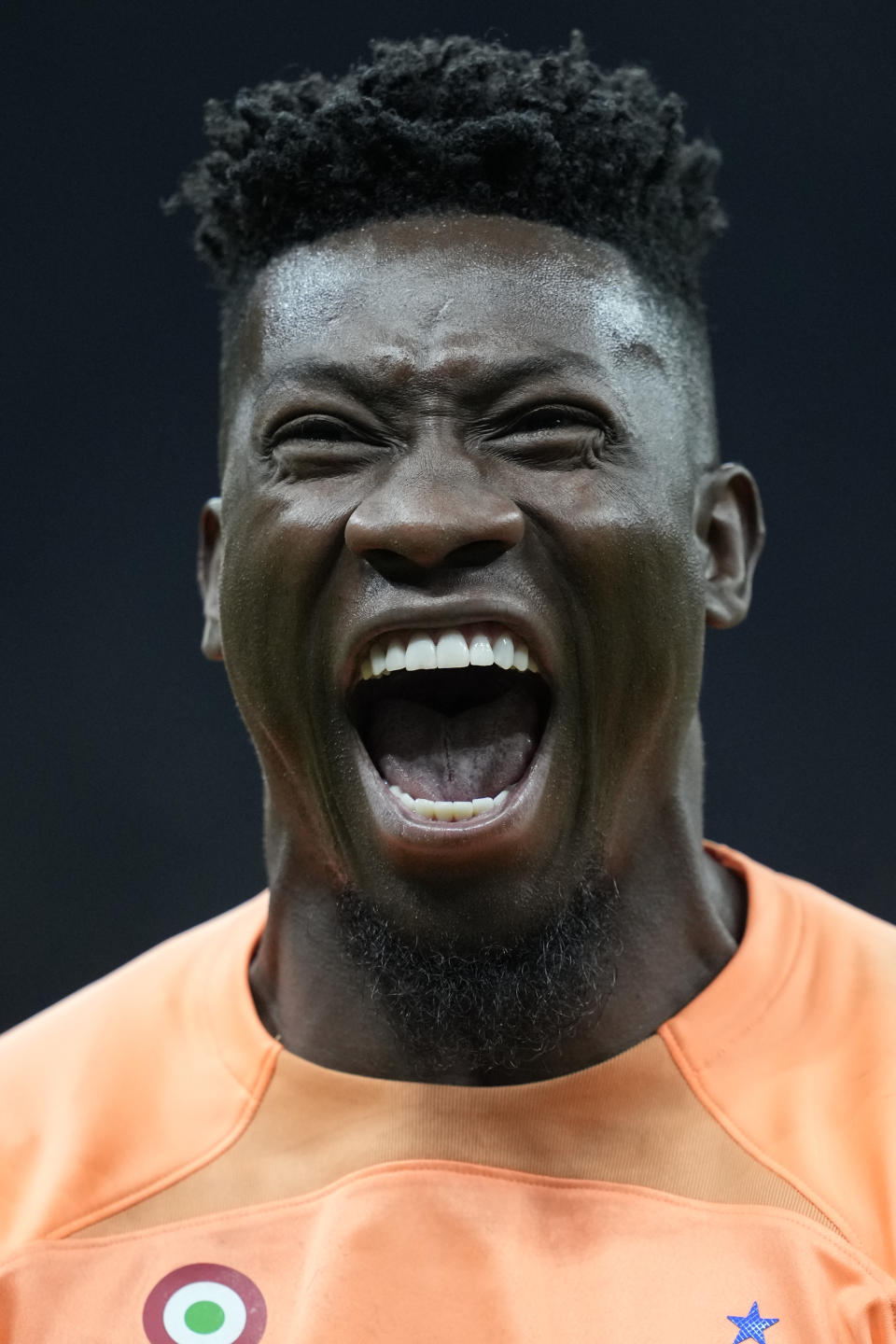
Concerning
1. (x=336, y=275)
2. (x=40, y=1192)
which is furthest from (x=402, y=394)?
(x=40, y=1192)

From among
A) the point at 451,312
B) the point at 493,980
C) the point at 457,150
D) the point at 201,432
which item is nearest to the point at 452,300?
the point at 451,312

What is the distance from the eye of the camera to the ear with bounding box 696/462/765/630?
200cm

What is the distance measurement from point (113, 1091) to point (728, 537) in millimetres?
865

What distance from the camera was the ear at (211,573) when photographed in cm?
208

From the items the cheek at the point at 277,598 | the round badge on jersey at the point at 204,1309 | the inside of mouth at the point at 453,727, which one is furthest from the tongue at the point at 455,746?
the round badge on jersey at the point at 204,1309

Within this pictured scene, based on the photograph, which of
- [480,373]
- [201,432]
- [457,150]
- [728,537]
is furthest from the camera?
[201,432]

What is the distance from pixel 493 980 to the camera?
1798 mm

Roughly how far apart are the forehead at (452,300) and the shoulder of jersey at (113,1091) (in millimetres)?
678

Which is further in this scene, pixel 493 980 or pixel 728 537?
pixel 728 537

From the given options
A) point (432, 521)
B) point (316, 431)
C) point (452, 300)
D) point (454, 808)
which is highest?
point (452, 300)

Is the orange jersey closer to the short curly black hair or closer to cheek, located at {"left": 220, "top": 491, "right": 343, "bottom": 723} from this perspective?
cheek, located at {"left": 220, "top": 491, "right": 343, "bottom": 723}

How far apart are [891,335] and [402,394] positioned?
158 centimetres

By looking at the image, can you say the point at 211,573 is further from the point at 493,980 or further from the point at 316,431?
the point at 493,980

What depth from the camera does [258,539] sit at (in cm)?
185
